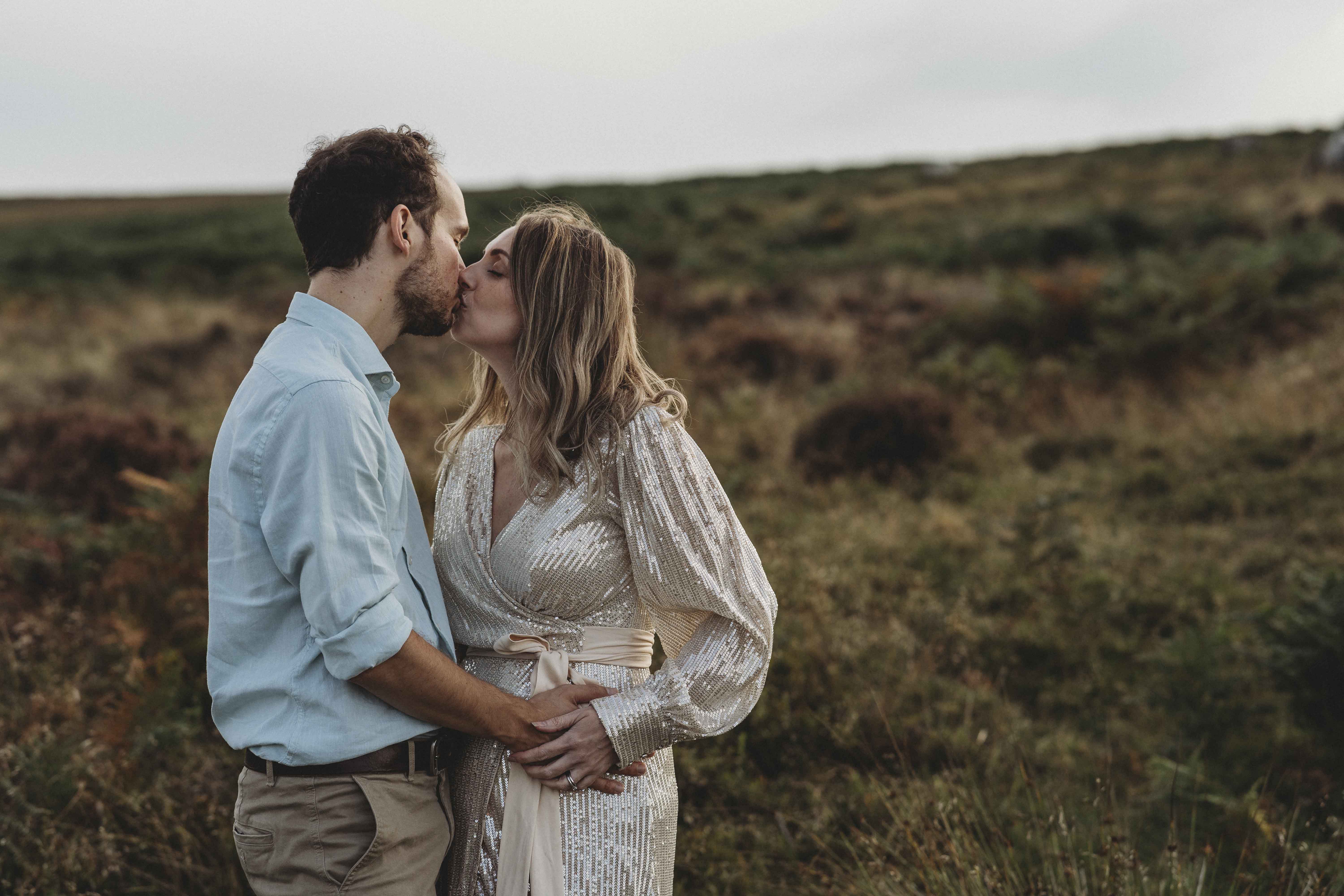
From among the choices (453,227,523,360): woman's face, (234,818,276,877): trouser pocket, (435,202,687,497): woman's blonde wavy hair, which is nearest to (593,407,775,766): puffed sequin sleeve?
(435,202,687,497): woman's blonde wavy hair

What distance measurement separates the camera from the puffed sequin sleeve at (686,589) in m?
2.05

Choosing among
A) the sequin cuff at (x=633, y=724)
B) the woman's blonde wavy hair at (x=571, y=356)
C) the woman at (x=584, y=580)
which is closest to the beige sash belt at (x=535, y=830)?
the woman at (x=584, y=580)

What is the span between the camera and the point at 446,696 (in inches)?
72.5

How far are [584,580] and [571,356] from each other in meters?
0.53

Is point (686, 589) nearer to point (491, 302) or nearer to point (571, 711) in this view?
point (571, 711)

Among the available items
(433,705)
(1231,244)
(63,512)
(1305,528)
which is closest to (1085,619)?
(1305,528)

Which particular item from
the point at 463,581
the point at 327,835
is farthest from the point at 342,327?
the point at 327,835

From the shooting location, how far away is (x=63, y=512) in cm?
730

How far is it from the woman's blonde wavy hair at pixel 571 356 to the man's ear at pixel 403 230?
0.33m

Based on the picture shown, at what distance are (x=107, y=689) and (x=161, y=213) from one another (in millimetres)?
38290

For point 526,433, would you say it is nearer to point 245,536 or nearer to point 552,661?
point 552,661

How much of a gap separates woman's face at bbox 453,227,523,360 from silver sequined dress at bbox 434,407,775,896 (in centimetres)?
42

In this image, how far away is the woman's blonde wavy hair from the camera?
7.23ft

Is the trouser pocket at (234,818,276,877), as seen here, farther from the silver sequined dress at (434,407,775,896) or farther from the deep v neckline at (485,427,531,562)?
the deep v neckline at (485,427,531,562)
